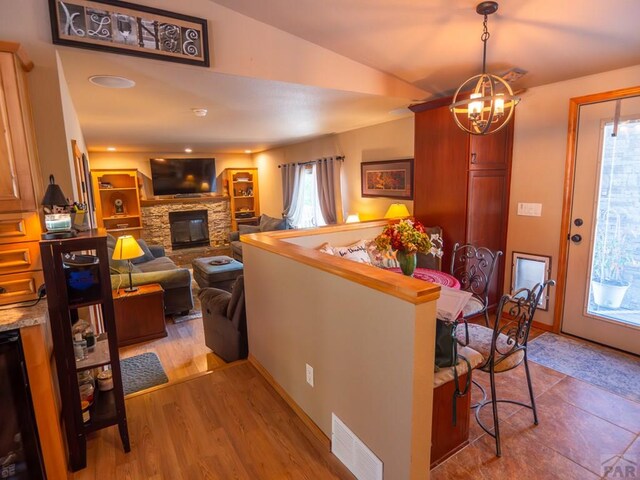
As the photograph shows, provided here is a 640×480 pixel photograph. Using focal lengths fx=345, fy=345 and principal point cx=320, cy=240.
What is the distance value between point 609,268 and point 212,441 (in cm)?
348

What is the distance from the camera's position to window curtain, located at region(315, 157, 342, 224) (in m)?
5.91

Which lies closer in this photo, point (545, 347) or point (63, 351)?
point (63, 351)

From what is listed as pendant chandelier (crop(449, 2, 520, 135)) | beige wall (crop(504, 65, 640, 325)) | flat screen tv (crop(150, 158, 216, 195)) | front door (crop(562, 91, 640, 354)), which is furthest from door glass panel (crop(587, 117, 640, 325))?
flat screen tv (crop(150, 158, 216, 195))

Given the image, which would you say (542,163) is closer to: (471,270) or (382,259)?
(471,270)

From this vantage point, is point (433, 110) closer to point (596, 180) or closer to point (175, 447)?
point (596, 180)

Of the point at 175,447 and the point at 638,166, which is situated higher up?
the point at 638,166

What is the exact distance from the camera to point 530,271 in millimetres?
3580

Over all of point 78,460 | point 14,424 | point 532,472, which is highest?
point 14,424

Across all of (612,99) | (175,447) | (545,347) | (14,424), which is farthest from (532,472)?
(612,99)

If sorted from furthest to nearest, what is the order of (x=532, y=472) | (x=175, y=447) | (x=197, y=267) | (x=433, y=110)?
(x=197, y=267) → (x=433, y=110) → (x=175, y=447) → (x=532, y=472)

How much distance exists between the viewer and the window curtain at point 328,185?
19.4 ft

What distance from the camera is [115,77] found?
2.59 m

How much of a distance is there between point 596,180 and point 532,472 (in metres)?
2.52

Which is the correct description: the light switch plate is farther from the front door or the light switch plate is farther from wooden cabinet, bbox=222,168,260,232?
wooden cabinet, bbox=222,168,260,232
